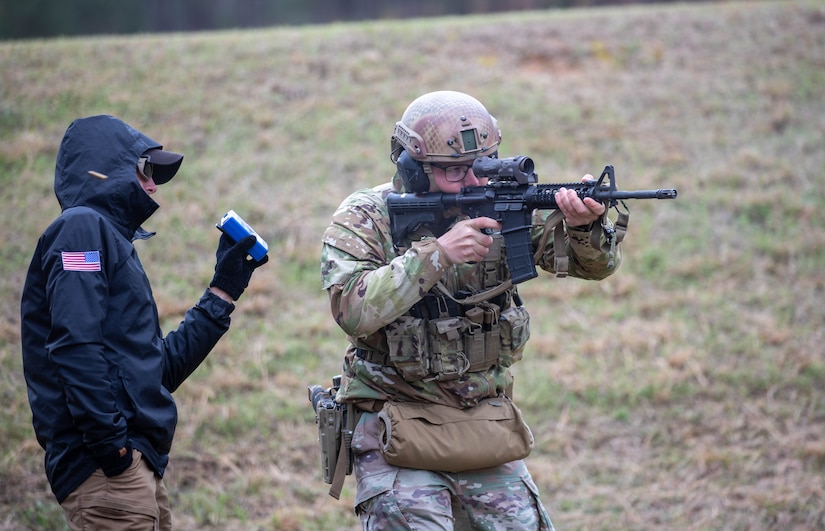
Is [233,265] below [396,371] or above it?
above

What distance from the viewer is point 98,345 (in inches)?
132

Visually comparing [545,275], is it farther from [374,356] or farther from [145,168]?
[145,168]

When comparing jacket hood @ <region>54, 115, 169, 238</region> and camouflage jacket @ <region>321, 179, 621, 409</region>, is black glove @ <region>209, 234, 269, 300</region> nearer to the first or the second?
camouflage jacket @ <region>321, 179, 621, 409</region>

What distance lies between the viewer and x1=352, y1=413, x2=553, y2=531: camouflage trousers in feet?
12.6

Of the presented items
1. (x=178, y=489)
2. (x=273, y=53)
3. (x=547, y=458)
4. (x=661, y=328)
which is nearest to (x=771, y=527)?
(x=547, y=458)

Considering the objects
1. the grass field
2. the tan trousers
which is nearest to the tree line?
the grass field

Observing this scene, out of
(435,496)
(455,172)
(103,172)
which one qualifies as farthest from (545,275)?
(103,172)

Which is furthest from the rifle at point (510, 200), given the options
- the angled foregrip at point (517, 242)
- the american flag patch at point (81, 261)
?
the american flag patch at point (81, 261)

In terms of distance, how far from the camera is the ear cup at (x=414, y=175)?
13.6ft

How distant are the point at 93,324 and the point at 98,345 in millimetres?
83

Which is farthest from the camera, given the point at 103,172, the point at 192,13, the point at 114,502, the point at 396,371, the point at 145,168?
the point at 192,13

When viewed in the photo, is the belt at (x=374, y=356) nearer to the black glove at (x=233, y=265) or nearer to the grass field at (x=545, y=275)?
the black glove at (x=233, y=265)

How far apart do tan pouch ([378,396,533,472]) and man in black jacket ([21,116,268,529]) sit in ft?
3.13

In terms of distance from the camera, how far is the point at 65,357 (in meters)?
3.31
